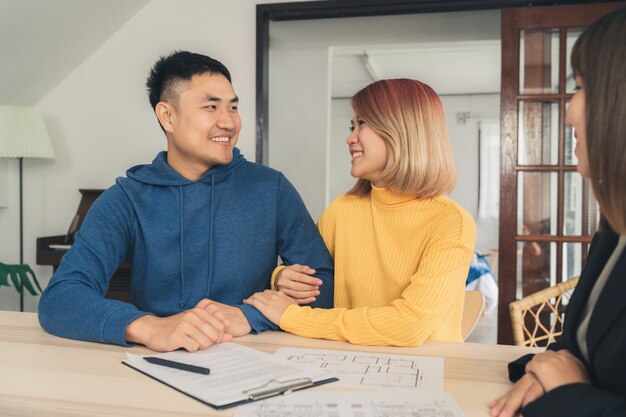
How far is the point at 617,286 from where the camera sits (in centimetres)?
83

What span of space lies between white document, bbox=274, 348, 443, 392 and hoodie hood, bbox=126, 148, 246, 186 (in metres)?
0.67

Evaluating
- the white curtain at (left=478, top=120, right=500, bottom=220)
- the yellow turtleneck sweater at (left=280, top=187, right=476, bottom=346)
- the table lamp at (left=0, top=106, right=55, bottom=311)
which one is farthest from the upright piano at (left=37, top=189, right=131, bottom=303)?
the white curtain at (left=478, top=120, right=500, bottom=220)

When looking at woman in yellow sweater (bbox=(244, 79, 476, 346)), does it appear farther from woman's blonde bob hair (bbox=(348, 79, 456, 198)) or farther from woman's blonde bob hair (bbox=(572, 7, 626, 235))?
woman's blonde bob hair (bbox=(572, 7, 626, 235))

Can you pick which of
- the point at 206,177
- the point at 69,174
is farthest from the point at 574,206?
the point at 69,174

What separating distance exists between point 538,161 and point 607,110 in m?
2.60

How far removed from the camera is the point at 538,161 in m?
3.26

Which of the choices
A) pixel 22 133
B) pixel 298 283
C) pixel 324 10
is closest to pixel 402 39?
pixel 324 10

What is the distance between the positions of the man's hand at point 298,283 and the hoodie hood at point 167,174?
15.4 inches

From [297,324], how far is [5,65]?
2.92 m

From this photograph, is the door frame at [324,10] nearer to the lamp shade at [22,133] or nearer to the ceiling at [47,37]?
the ceiling at [47,37]

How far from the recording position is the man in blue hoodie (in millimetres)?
1463

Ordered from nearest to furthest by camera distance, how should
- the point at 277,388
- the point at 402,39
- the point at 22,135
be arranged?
the point at 277,388 → the point at 22,135 → the point at 402,39

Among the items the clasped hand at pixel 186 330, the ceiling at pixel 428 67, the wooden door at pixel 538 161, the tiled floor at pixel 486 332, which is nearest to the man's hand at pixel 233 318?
the clasped hand at pixel 186 330

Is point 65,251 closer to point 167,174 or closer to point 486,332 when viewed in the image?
point 167,174
